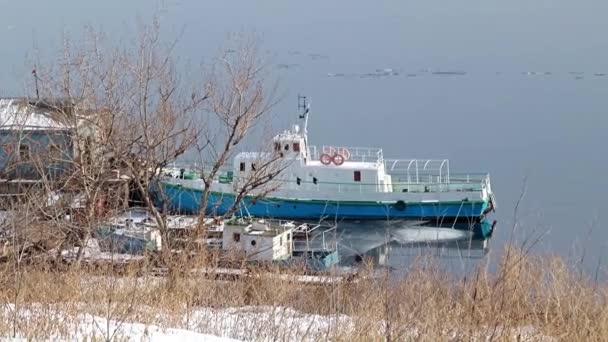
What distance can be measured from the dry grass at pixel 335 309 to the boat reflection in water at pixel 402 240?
12689 mm

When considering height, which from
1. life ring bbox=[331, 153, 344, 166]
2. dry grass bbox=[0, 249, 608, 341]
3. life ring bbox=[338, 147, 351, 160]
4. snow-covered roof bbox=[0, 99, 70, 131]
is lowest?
dry grass bbox=[0, 249, 608, 341]

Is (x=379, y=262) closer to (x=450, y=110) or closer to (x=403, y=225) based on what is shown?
(x=403, y=225)

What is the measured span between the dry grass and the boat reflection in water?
41.6 ft

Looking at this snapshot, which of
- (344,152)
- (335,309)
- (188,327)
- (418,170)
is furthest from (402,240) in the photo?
(188,327)

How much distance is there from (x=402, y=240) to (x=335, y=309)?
17.6m

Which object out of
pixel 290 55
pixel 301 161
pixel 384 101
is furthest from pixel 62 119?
pixel 290 55

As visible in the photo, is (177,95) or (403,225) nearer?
(177,95)

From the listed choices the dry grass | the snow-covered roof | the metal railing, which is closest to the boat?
the metal railing

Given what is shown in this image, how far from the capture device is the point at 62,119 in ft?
43.8

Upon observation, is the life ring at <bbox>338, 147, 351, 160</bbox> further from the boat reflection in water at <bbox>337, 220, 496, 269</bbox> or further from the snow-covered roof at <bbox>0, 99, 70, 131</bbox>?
the snow-covered roof at <bbox>0, 99, 70, 131</bbox>

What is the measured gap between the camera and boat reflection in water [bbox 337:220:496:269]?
1945 centimetres

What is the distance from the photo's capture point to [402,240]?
21.9m

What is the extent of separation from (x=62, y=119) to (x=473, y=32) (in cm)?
9738

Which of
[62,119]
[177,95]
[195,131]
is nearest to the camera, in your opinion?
[62,119]
